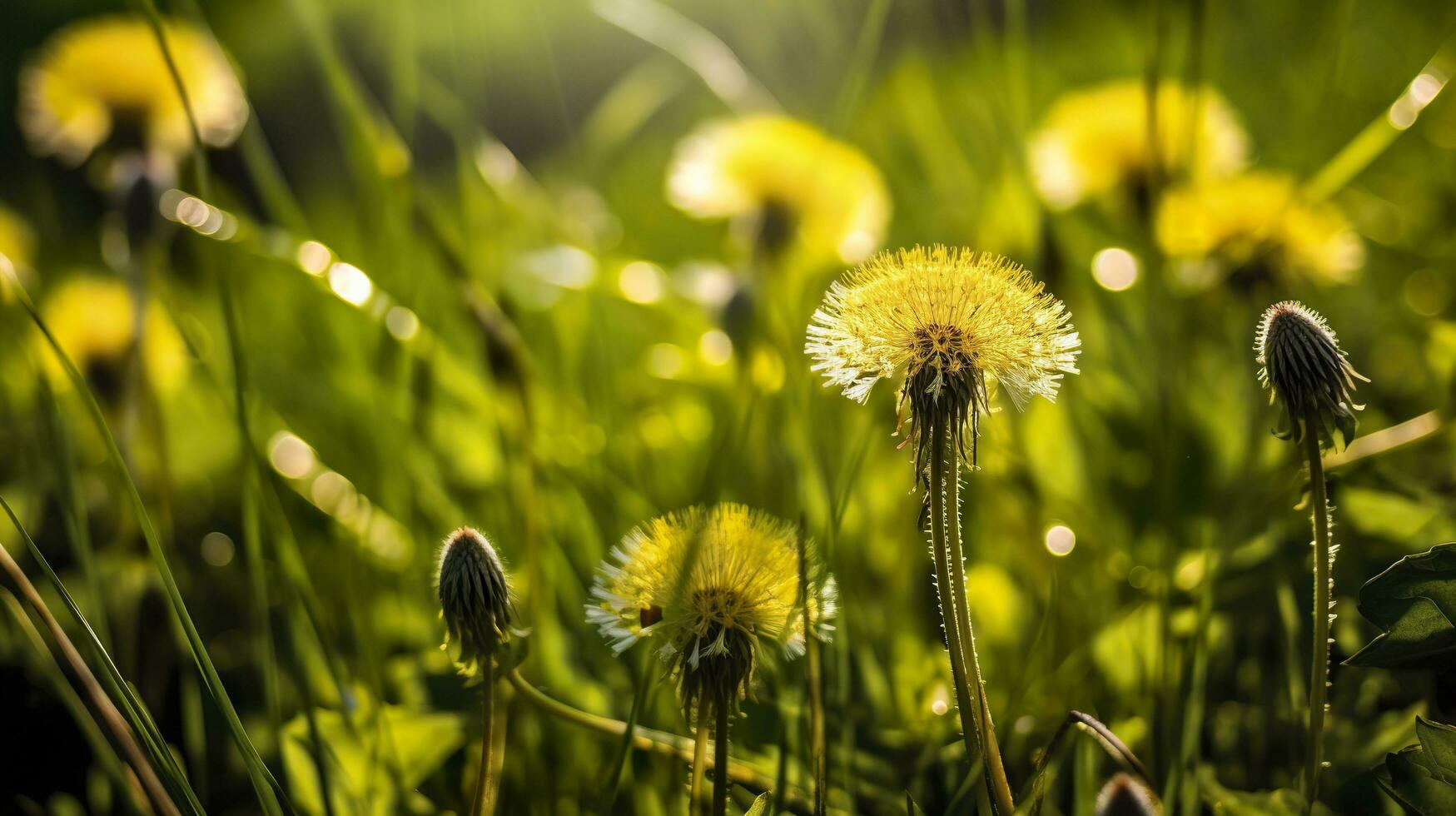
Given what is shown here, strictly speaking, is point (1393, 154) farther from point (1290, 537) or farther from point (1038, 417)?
point (1290, 537)

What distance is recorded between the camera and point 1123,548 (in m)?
0.81

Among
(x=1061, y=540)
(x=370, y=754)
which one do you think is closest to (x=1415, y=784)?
(x=1061, y=540)

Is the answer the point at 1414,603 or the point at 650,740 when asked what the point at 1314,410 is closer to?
the point at 1414,603

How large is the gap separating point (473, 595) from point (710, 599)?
0.36ft

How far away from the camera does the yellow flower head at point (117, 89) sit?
3.62ft

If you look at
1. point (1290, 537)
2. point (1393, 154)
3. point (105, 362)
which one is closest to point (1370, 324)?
point (1290, 537)

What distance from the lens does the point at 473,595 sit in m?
0.46

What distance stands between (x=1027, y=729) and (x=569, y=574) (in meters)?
0.38

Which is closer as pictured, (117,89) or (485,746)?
(485,746)

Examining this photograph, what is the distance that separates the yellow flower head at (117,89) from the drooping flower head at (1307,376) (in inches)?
39.1

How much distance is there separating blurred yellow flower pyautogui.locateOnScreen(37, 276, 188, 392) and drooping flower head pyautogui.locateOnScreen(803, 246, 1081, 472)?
0.85 m

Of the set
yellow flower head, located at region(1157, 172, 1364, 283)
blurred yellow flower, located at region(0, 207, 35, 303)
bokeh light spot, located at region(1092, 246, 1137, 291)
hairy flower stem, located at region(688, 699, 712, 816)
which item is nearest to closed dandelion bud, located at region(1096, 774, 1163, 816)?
hairy flower stem, located at region(688, 699, 712, 816)

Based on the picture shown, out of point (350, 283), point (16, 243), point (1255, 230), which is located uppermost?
point (16, 243)

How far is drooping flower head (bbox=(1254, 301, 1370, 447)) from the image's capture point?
430 millimetres
